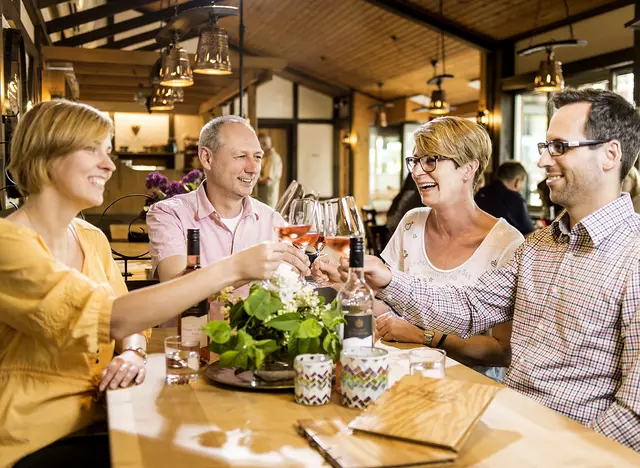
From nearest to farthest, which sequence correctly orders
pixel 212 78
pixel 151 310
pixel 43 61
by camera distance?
pixel 151 310
pixel 43 61
pixel 212 78

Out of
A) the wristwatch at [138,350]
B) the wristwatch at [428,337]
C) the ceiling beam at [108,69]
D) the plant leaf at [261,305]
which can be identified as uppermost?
the ceiling beam at [108,69]

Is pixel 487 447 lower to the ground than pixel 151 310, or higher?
lower

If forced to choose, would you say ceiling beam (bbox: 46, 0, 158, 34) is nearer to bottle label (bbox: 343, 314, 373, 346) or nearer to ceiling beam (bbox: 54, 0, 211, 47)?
ceiling beam (bbox: 54, 0, 211, 47)

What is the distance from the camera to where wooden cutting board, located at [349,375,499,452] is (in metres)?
1.26

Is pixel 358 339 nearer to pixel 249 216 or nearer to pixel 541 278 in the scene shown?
pixel 541 278

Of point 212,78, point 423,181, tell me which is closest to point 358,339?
point 423,181

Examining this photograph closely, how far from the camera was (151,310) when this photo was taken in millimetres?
1577

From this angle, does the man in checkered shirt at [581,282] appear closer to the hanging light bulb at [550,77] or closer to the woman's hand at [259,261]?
the woman's hand at [259,261]

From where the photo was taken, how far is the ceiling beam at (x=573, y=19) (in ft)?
26.3

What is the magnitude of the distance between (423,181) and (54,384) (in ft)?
4.92

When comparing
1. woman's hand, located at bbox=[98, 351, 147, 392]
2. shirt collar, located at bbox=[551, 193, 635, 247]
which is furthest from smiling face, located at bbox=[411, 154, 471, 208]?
woman's hand, located at bbox=[98, 351, 147, 392]

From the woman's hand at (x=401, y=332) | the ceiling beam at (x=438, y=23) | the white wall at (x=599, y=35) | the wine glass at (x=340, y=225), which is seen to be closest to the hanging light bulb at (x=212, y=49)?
the woman's hand at (x=401, y=332)

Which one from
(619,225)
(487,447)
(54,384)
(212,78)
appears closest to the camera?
(487,447)

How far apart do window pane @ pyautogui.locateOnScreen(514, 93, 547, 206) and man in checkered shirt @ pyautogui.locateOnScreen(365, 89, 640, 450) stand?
8.61 metres
